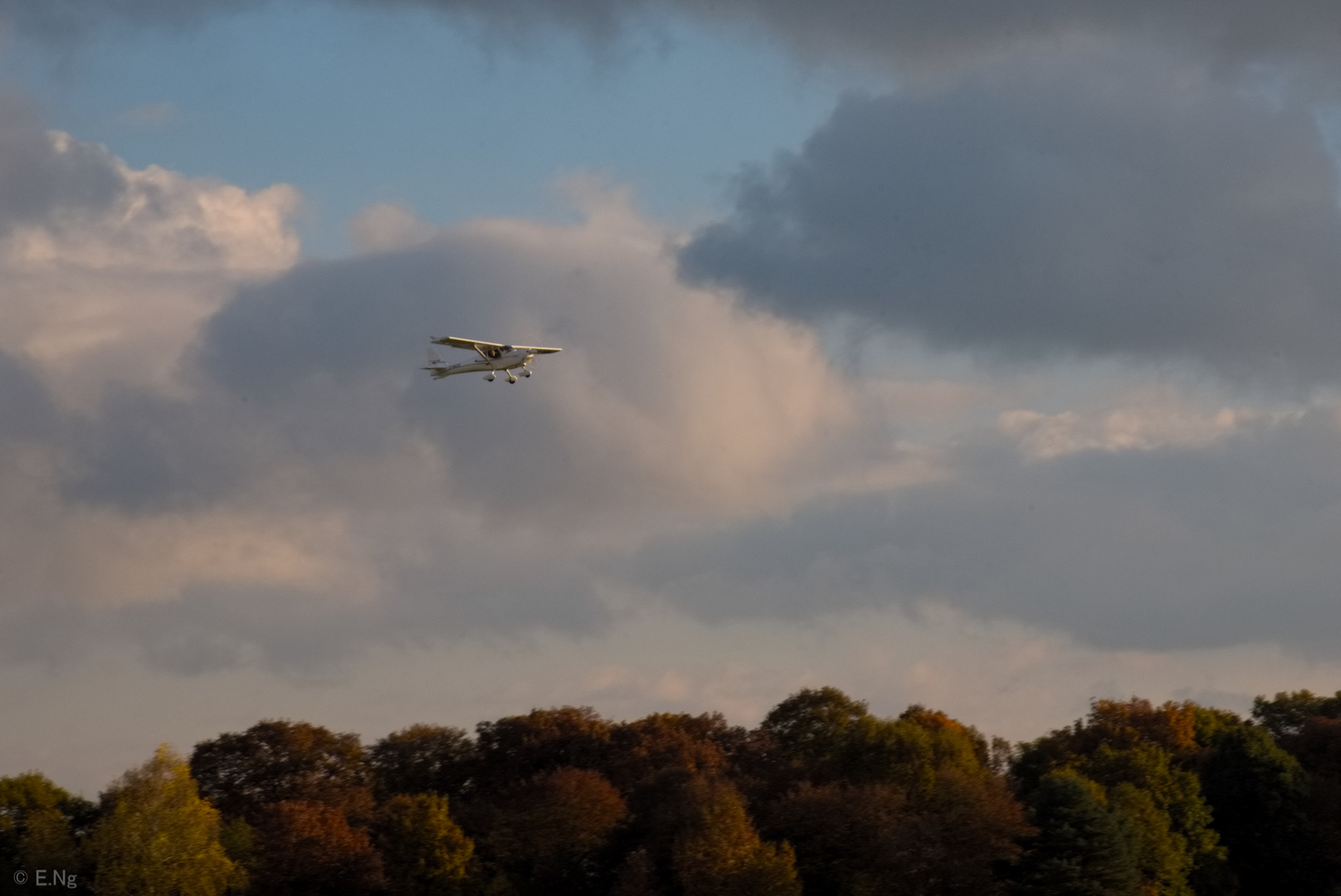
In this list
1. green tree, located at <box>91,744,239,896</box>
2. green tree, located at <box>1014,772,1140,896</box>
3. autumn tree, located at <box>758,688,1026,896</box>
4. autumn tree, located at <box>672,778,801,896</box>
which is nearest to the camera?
green tree, located at <box>1014,772,1140,896</box>

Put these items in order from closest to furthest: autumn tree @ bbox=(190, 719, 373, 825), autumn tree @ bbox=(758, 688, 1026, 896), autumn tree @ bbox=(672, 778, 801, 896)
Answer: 1. autumn tree @ bbox=(758, 688, 1026, 896)
2. autumn tree @ bbox=(672, 778, 801, 896)
3. autumn tree @ bbox=(190, 719, 373, 825)

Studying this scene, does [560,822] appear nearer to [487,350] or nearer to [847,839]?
[847,839]

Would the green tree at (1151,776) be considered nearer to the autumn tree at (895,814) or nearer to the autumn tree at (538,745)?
the autumn tree at (895,814)

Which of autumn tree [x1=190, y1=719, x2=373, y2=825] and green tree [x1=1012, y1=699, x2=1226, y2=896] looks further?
autumn tree [x1=190, y1=719, x2=373, y2=825]

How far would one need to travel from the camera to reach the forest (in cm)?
10612

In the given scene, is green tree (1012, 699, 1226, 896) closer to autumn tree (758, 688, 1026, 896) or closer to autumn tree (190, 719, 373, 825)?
autumn tree (758, 688, 1026, 896)

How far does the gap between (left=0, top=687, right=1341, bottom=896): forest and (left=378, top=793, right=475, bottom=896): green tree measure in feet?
0.44

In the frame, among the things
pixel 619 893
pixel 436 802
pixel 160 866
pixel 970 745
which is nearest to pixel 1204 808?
pixel 970 745

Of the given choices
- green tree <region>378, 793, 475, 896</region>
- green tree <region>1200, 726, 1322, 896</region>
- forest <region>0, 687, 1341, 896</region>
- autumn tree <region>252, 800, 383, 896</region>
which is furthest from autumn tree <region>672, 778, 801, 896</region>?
green tree <region>1200, 726, 1322, 896</region>

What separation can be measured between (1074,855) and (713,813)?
21.8 metres

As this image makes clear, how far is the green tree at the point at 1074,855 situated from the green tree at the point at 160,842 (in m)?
49.0

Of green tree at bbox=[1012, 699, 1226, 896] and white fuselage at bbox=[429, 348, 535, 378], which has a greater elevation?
white fuselage at bbox=[429, 348, 535, 378]

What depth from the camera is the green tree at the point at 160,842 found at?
369 ft

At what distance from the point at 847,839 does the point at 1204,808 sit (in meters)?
30.6
